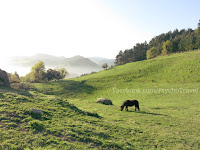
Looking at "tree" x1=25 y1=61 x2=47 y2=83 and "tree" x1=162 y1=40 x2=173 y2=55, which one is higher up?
"tree" x1=162 y1=40 x2=173 y2=55

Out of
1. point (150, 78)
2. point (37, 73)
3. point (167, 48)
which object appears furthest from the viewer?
point (167, 48)

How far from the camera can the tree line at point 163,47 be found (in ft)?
297

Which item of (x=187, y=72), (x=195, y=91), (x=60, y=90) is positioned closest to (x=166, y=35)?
(x=187, y=72)

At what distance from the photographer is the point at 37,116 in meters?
12.7

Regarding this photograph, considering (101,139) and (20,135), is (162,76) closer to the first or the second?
(101,139)

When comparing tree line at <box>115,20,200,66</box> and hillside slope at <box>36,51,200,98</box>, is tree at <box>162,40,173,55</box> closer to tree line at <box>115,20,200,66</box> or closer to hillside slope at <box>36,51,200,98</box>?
tree line at <box>115,20,200,66</box>

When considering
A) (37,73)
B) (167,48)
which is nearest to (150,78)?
(167,48)

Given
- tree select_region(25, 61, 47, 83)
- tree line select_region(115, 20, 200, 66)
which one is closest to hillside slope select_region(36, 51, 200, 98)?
tree select_region(25, 61, 47, 83)

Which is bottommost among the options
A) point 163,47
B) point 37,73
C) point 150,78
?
point 150,78

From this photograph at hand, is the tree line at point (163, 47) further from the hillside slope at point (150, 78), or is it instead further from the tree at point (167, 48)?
the hillside slope at point (150, 78)

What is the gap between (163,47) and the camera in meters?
108

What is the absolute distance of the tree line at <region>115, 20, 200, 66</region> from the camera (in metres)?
90.4

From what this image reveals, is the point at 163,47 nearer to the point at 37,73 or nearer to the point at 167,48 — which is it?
the point at 167,48

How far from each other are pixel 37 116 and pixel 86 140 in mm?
5879
